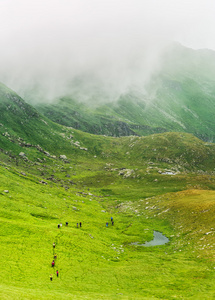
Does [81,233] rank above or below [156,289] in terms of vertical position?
above

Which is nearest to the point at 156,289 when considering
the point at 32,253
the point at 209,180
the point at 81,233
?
the point at 32,253

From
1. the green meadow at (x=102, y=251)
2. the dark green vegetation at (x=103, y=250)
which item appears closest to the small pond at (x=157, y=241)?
the dark green vegetation at (x=103, y=250)

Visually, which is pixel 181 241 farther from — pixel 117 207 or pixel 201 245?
pixel 117 207

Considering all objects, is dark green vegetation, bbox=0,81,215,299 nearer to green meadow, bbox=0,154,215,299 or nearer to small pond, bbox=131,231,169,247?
green meadow, bbox=0,154,215,299

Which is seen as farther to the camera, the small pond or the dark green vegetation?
the small pond

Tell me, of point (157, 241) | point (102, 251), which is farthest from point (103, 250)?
point (157, 241)

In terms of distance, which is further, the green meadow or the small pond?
the small pond

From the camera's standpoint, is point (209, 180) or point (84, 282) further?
point (209, 180)

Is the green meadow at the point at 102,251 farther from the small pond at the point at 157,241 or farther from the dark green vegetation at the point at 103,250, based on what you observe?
the small pond at the point at 157,241

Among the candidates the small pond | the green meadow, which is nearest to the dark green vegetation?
the green meadow

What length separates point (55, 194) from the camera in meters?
145

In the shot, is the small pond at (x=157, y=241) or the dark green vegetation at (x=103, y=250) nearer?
the dark green vegetation at (x=103, y=250)

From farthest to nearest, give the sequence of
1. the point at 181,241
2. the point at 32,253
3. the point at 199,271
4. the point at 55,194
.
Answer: the point at 55,194, the point at 181,241, the point at 32,253, the point at 199,271

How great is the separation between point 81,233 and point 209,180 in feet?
489
